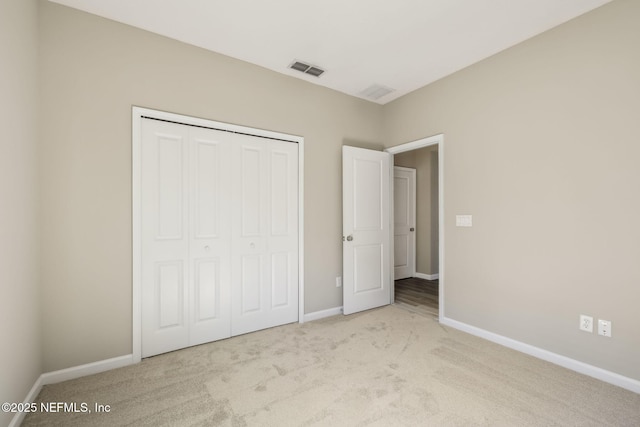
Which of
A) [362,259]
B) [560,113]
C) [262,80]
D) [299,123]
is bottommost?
[362,259]

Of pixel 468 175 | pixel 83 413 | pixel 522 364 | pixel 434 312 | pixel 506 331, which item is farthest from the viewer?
pixel 434 312

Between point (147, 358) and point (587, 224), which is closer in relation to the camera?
point (587, 224)

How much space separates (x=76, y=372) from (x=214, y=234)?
4.87 ft

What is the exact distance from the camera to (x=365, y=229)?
3.80 m

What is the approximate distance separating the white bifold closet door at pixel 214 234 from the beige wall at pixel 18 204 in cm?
69

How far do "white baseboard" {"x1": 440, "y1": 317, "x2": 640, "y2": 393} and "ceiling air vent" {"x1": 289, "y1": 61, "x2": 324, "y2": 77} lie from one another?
3.27 m

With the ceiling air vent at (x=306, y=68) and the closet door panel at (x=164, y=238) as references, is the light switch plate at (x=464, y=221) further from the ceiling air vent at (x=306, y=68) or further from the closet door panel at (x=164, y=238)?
the closet door panel at (x=164, y=238)

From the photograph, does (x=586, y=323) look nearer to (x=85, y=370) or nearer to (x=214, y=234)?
(x=214, y=234)

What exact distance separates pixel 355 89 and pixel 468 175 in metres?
1.78

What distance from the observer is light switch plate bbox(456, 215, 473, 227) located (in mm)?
3093

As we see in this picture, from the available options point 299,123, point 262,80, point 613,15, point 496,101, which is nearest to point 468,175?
point 496,101

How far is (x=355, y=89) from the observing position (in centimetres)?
367

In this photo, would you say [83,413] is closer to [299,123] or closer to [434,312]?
[299,123]

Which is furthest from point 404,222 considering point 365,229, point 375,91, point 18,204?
point 18,204
